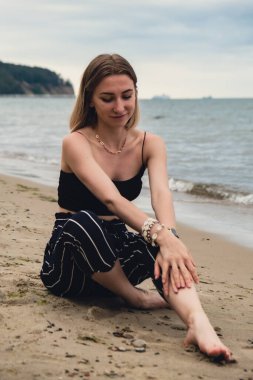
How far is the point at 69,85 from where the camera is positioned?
169 m

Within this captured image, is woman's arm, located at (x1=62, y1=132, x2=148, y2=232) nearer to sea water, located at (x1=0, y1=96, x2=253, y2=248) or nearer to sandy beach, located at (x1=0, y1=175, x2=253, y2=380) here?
sandy beach, located at (x1=0, y1=175, x2=253, y2=380)

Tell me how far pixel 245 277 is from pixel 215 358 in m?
2.66

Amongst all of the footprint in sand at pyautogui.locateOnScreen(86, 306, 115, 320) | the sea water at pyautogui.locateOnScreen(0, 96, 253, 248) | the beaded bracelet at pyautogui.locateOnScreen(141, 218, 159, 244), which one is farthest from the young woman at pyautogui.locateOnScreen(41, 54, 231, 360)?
the sea water at pyautogui.locateOnScreen(0, 96, 253, 248)

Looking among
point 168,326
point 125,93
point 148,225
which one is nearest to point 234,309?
point 168,326

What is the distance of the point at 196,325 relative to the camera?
312 cm

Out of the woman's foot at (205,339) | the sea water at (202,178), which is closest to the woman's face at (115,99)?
the woman's foot at (205,339)

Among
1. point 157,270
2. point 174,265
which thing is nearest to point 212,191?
point 157,270

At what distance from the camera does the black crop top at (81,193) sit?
12.4 feet

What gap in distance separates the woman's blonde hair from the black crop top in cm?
34

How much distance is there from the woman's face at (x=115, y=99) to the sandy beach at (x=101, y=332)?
1115 millimetres

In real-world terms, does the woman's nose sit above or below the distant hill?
below

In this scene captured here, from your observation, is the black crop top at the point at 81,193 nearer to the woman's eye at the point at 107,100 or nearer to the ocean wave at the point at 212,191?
the woman's eye at the point at 107,100

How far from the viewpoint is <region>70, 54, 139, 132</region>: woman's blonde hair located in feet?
11.8

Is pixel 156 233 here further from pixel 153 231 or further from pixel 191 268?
pixel 191 268
